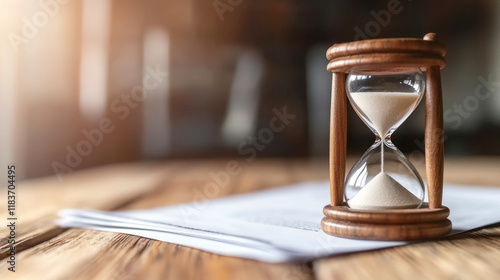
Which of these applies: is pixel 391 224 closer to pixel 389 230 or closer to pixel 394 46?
pixel 389 230

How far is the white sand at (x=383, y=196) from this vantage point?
0.80 meters

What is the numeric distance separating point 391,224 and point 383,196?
7cm

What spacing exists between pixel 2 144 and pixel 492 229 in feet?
8.19

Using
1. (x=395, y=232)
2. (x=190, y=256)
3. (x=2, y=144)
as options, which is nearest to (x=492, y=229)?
(x=395, y=232)

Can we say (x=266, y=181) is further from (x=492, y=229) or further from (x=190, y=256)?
(x=190, y=256)

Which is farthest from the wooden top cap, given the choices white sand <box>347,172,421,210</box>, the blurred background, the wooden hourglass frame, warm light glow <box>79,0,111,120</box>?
warm light glow <box>79,0,111,120</box>

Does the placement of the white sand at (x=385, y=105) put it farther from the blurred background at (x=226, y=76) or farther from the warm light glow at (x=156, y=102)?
the warm light glow at (x=156, y=102)

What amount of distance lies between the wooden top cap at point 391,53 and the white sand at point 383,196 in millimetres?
180

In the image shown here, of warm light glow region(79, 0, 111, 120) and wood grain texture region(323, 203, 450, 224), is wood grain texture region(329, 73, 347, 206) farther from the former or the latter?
warm light glow region(79, 0, 111, 120)

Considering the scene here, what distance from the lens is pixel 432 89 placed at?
2.60 feet

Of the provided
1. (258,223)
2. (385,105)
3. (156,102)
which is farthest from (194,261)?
(156,102)

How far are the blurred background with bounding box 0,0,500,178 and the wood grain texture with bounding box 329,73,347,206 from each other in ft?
7.96

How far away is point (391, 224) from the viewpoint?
0.74m

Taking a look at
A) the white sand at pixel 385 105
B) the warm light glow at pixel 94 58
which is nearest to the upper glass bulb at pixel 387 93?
the white sand at pixel 385 105
